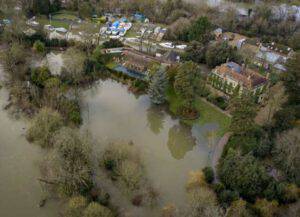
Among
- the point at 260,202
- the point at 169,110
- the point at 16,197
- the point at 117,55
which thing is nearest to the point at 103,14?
the point at 117,55

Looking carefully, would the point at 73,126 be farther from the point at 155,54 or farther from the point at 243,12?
the point at 243,12

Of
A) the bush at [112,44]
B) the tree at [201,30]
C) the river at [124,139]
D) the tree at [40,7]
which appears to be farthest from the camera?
the tree at [40,7]

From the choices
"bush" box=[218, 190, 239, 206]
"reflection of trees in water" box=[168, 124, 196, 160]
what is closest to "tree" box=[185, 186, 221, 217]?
"bush" box=[218, 190, 239, 206]

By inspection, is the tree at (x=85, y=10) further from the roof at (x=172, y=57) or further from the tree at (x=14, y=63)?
the roof at (x=172, y=57)

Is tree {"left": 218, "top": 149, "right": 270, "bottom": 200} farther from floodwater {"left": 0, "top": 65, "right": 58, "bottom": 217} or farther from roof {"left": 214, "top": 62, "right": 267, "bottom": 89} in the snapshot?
roof {"left": 214, "top": 62, "right": 267, "bottom": 89}

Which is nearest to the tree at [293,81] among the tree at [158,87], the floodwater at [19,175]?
the tree at [158,87]

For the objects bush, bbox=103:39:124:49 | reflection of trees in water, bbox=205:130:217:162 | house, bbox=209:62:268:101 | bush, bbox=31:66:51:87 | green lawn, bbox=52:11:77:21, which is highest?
green lawn, bbox=52:11:77:21
